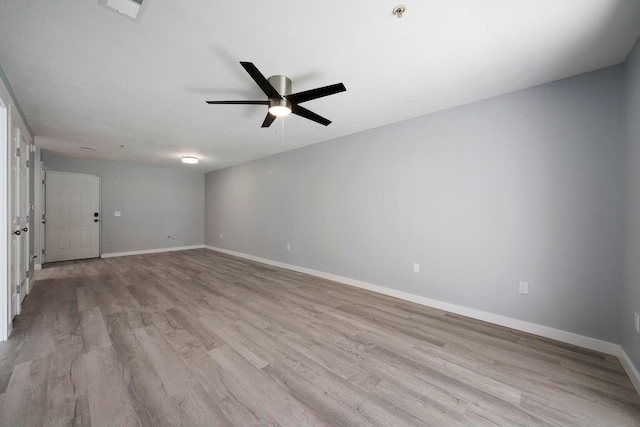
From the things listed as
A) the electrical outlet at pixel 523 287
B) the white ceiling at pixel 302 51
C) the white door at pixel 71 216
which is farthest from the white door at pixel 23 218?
the electrical outlet at pixel 523 287

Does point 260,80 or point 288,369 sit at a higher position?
point 260,80

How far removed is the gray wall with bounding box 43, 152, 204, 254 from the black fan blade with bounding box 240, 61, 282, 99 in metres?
6.29

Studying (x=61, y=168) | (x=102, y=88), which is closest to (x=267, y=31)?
(x=102, y=88)

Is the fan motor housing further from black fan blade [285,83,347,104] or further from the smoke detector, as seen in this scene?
the smoke detector

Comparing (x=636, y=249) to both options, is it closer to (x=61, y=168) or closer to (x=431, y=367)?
(x=431, y=367)

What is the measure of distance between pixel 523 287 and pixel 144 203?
8.19 metres

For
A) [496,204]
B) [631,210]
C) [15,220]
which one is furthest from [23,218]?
[631,210]

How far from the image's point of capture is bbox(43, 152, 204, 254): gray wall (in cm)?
613

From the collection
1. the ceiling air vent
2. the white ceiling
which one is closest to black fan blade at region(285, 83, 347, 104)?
the white ceiling

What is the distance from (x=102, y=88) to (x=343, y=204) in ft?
10.8

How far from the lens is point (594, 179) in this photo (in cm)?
218

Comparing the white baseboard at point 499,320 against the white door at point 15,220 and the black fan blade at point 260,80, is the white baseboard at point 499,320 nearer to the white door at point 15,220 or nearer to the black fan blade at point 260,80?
the black fan blade at point 260,80

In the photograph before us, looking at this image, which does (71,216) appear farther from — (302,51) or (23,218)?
(302,51)

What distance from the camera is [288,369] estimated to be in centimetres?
185
